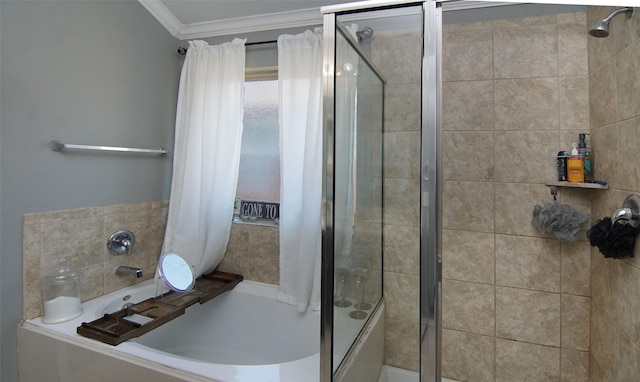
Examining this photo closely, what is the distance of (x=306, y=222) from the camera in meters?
1.79

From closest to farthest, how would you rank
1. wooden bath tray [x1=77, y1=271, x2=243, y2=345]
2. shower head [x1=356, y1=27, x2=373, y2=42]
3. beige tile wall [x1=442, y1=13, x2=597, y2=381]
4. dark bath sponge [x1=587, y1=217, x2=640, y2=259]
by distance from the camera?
dark bath sponge [x1=587, y1=217, x2=640, y2=259] < shower head [x1=356, y1=27, x2=373, y2=42] < wooden bath tray [x1=77, y1=271, x2=243, y2=345] < beige tile wall [x1=442, y1=13, x2=597, y2=381]

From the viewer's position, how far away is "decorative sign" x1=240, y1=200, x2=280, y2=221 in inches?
82.4

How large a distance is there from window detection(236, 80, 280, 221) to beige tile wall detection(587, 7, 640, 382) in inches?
66.3

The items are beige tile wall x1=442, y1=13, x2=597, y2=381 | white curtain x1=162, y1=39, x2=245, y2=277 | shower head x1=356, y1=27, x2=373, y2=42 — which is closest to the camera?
shower head x1=356, y1=27, x2=373, y2=42

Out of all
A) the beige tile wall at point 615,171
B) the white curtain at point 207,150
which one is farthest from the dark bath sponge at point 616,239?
the white curtain at point 207,150

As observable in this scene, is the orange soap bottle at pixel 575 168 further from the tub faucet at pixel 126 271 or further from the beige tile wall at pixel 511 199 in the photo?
the tub faucet at pixel 126 271

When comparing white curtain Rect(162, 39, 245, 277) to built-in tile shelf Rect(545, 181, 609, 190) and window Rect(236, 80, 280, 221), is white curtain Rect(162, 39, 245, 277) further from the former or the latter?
built-in tile shelf Rect(545, 181, 609, 190)

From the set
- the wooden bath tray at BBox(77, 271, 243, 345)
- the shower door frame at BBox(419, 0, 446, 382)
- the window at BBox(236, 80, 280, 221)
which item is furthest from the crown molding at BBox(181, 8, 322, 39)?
the wooden bath tray at BBox(77, 271, 243, 345)

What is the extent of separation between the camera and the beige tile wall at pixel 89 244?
1516 mm

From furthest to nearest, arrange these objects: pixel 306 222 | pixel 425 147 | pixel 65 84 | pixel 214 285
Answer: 1. pixel 214 285
2. pixel 306 222
3. pixel 65 84
4. pixel 425 147

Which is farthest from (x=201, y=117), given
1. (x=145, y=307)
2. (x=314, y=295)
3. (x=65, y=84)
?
(x=314, y=295)

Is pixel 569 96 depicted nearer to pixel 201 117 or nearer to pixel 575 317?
pixel 575 317

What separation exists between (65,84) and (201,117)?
2.28 feet

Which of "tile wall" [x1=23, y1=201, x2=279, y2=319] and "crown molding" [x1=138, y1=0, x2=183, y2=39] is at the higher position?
"crown molding" [x1=138, y1=0, x2=183, y2=39]
